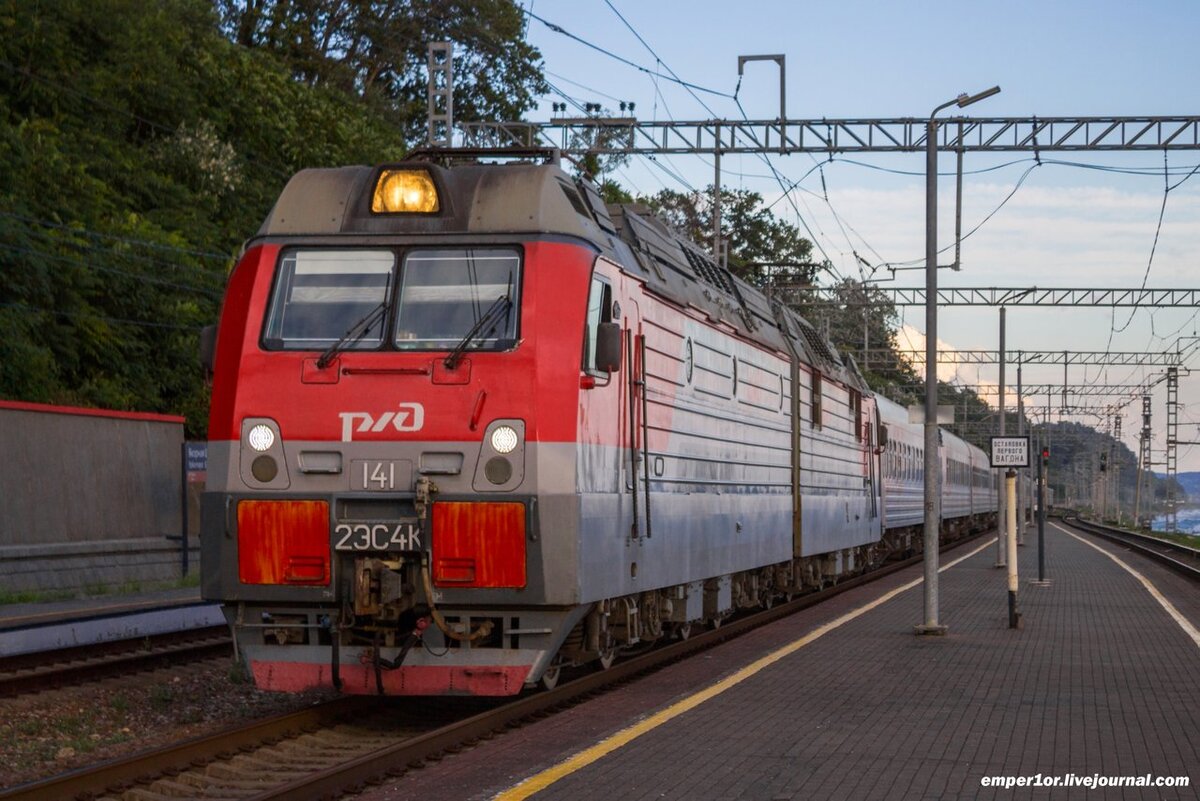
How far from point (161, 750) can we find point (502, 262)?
151 inches

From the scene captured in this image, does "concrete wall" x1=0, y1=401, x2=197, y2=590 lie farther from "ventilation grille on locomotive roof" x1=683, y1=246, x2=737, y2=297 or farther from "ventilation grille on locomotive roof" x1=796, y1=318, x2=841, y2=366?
"ventilation grille on locomotive roof" x1=796, y1=318, x2=841, y2=366

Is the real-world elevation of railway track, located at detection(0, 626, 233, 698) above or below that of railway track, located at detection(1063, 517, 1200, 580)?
above

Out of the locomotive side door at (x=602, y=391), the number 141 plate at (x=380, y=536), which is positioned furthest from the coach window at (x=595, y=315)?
the number 141 plate at (x=380, y=536)

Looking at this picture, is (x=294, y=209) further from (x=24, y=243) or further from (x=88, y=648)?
(x=24, y=243)

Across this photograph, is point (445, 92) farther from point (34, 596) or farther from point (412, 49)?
point (34, 596)

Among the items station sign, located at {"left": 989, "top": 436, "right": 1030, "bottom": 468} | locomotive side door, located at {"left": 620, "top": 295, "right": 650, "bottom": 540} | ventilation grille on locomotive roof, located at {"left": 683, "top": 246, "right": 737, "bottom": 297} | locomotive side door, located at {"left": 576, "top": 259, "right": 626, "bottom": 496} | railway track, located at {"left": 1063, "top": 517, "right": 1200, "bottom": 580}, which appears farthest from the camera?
railway track, located at {"left": 1063, "top": 517, "right": 1200, "bottom": 580}

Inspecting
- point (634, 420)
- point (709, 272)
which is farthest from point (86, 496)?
point (634, 420)

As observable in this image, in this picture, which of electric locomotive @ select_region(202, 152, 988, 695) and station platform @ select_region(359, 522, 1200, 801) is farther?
electric locomotive @ select_region(202, 152, 988, 695)

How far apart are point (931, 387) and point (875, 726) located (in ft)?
26.7

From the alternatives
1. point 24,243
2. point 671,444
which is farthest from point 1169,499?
point 671,444

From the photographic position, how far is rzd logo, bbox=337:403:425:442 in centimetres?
1024

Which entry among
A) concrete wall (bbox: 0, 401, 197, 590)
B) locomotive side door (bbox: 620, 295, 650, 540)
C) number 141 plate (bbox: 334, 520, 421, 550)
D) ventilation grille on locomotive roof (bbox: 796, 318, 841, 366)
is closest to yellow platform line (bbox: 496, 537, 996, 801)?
locomotive side door (bbox: 620, 295, 650, 540)

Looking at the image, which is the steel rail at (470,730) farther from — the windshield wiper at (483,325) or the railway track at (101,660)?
the railway track at (101,660)

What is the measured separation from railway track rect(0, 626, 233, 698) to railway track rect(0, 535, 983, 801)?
3.15m
